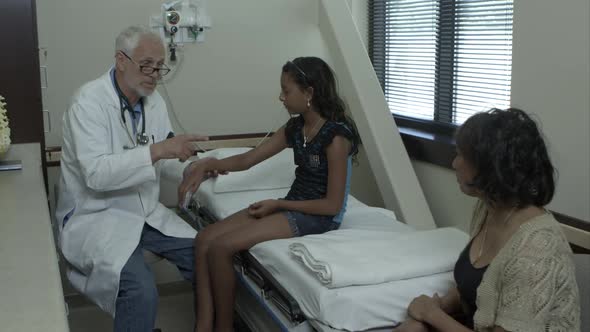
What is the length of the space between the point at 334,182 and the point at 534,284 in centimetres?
117

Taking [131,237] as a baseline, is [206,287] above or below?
below

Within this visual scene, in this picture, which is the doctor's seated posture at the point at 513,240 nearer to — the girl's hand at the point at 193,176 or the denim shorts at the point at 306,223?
the denim shorts at the point at 306,223

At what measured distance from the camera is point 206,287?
2.74m

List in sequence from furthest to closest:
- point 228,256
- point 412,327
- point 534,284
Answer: point 228,256 < point 412,327 < point 534,284

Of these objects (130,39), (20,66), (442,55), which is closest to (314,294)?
(130,39)

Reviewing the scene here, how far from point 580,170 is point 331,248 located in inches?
34.0

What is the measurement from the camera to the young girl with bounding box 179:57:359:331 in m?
2.68

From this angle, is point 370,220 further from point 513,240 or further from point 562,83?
point 513,240

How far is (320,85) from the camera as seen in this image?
278 cm

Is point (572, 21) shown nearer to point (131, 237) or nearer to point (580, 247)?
point (580, 247)

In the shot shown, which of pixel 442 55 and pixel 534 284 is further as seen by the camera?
pixel 442 55

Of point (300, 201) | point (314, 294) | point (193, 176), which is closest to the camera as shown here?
point (314, 294)

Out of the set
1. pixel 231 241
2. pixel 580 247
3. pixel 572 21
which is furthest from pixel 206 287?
pixel 572 21

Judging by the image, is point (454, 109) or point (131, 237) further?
point (454, 109)
